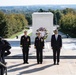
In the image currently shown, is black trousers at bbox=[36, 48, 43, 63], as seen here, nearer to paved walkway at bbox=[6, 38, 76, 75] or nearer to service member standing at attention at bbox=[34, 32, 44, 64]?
service member standing at attention at bbox=[34, 32, 44, 64]

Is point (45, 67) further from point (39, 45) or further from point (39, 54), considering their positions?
point (39, 45)

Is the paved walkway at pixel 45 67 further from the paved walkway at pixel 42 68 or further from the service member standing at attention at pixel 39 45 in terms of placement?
the service member standing at attention at pixel 39 45

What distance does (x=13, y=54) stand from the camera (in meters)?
12.2

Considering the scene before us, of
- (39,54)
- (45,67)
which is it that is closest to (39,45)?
(39,54)

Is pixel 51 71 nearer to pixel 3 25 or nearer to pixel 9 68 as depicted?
pixel 9 68

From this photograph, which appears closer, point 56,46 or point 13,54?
point 56,46

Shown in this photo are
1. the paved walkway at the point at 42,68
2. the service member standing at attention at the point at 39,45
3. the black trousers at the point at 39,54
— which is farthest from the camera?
the black trousers at the point at 39,54

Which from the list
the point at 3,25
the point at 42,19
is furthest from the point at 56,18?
the point at 42,19

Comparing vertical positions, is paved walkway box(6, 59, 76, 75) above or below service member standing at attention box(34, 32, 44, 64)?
below

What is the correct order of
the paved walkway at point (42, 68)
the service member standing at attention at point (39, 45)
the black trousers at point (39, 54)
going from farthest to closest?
the black trousers at point (39, 54), the service member standing at attention at point (39, 45), the paved walkway at point (42, 68)

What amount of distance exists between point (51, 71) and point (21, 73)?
0.97 meters

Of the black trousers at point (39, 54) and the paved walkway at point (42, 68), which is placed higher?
the black trousers at point (39, 54)

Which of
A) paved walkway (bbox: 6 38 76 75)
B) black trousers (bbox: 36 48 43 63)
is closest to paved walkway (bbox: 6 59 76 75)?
paved walkway (bbox: 6 38 76 75)

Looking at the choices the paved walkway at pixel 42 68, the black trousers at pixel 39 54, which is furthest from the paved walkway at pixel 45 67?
the black trousers at pixel 39 54
